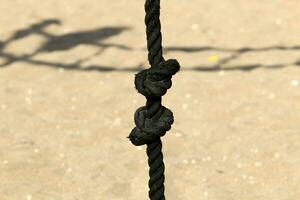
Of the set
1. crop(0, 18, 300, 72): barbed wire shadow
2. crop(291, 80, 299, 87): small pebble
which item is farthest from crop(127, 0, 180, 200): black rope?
crop(0, 18, 300, 72): barbed wire shadow

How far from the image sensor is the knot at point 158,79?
1.89 m

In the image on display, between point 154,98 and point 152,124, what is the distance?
2.9 inches

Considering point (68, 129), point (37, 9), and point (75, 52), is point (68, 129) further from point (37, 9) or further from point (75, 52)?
point (37, 9)

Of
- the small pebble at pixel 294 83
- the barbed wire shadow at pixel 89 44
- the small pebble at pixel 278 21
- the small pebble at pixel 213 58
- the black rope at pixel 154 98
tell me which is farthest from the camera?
the small pebble at pixel 278 21

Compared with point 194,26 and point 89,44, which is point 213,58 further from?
point 89,44

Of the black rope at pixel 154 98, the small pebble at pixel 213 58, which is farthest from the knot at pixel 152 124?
the small pebble at pixel 213 58

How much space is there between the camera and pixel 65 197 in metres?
4.00

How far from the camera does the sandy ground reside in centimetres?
416

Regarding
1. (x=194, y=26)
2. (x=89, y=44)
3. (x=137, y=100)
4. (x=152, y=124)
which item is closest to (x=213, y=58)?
(x=194, y=26)

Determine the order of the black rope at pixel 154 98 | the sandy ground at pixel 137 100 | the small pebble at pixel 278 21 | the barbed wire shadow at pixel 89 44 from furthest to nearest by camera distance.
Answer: the small pebble at pixel 278 21, the barbed wire shadow at pixel 89 44, the sandy ground at pixel 137 100, the black rope at pixel 154 98

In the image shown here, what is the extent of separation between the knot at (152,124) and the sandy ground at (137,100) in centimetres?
202

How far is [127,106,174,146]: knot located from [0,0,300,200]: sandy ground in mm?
2015

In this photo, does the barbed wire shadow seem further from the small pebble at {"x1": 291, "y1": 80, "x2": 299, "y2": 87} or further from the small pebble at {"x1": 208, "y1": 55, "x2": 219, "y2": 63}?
the small pebble at {"x1": 291, "y1": 80, "x2": 299, "y2": 87}

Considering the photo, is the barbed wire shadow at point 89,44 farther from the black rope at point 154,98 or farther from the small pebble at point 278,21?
the black rope at point 154,98
